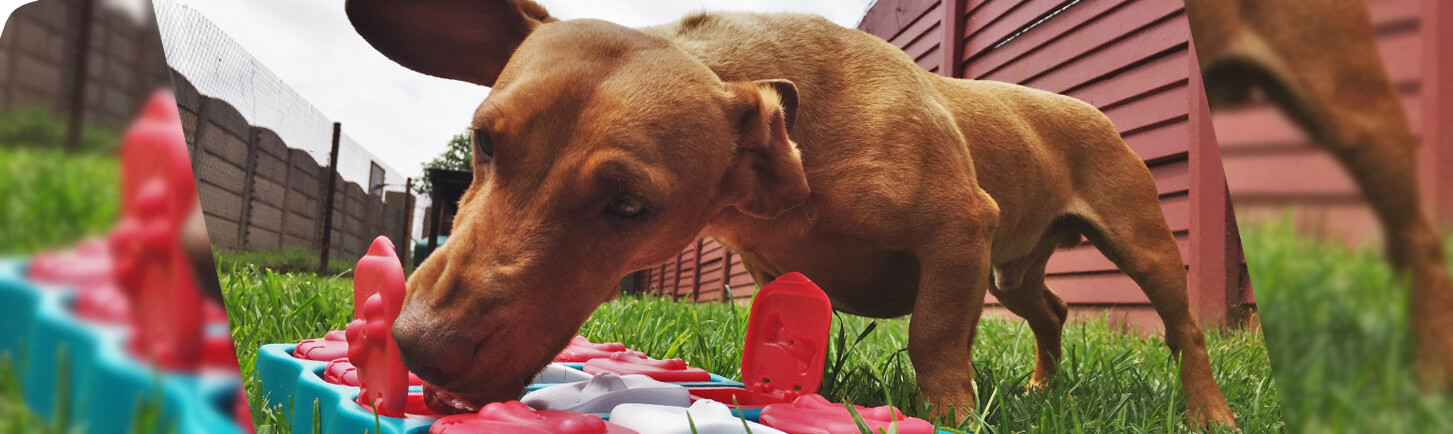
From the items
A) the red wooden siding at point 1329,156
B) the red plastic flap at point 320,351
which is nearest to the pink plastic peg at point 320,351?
the red plastic flap at point 320,351

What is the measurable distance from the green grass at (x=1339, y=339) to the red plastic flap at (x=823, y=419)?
71 cm

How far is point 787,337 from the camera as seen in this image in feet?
5.40

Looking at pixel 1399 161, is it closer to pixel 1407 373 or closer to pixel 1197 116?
pixel 1407 373

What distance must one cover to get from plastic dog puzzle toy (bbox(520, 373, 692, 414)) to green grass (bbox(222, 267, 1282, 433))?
31 cm

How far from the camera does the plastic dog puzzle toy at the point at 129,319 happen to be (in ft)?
1.61

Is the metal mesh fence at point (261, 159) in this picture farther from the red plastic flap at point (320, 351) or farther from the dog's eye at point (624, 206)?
the red plastic flap at point (320, 351)

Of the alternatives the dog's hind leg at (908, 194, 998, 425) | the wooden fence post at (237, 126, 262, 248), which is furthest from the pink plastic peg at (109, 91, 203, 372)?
the dog's hind leg at (908, 194, 998, 425)

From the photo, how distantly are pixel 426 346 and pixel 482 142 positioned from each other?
0.89 ft

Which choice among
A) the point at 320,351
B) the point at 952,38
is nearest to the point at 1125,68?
the point at 952,38

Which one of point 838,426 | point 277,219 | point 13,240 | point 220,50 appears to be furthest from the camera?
point 838,426

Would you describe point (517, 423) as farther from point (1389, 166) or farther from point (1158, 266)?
point (1158, 266)

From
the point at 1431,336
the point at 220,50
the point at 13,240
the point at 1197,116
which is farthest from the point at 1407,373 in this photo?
the point at 1197,116

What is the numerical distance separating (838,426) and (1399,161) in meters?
0.86

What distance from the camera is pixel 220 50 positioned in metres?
0.86
